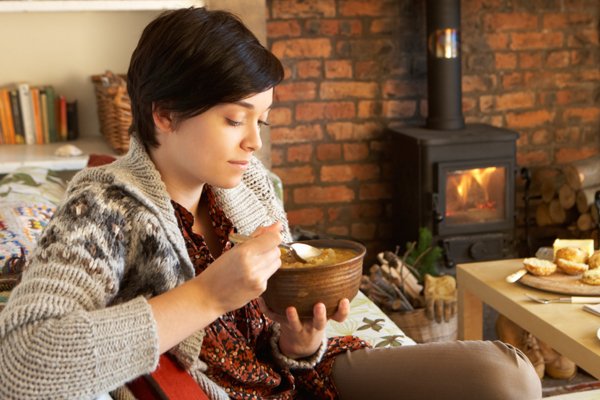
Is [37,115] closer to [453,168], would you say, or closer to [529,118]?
[453,168]

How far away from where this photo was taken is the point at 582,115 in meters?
4.11

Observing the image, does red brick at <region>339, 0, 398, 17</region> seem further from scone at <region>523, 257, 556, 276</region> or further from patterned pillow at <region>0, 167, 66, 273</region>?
scone at <region>523, 257, 556, 276</region>

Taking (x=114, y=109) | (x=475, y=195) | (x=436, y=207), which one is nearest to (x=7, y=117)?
(x=114, y=109)

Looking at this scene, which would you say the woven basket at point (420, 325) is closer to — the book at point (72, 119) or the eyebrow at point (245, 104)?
the book at point (72, 119)

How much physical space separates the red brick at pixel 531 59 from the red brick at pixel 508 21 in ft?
0.40

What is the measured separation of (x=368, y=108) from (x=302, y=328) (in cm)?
253

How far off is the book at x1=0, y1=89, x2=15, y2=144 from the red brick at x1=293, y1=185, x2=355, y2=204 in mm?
1281

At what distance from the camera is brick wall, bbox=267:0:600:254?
374cm

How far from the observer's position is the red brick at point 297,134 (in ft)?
12.4

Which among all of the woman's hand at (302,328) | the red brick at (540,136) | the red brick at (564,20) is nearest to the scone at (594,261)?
the woman's hand at (302,328)

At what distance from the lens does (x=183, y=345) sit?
1.25 meters

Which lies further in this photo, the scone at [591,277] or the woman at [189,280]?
the scone at [591,277]

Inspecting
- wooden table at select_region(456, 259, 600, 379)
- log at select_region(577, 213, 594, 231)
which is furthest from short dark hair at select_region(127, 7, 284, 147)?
log at select_region(577, 213, 594, 231)

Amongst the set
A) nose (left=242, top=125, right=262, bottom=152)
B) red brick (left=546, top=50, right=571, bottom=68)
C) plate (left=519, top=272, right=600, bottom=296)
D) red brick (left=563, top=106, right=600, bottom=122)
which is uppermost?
nose (left=242, top=125, right=262, bottom=152)
